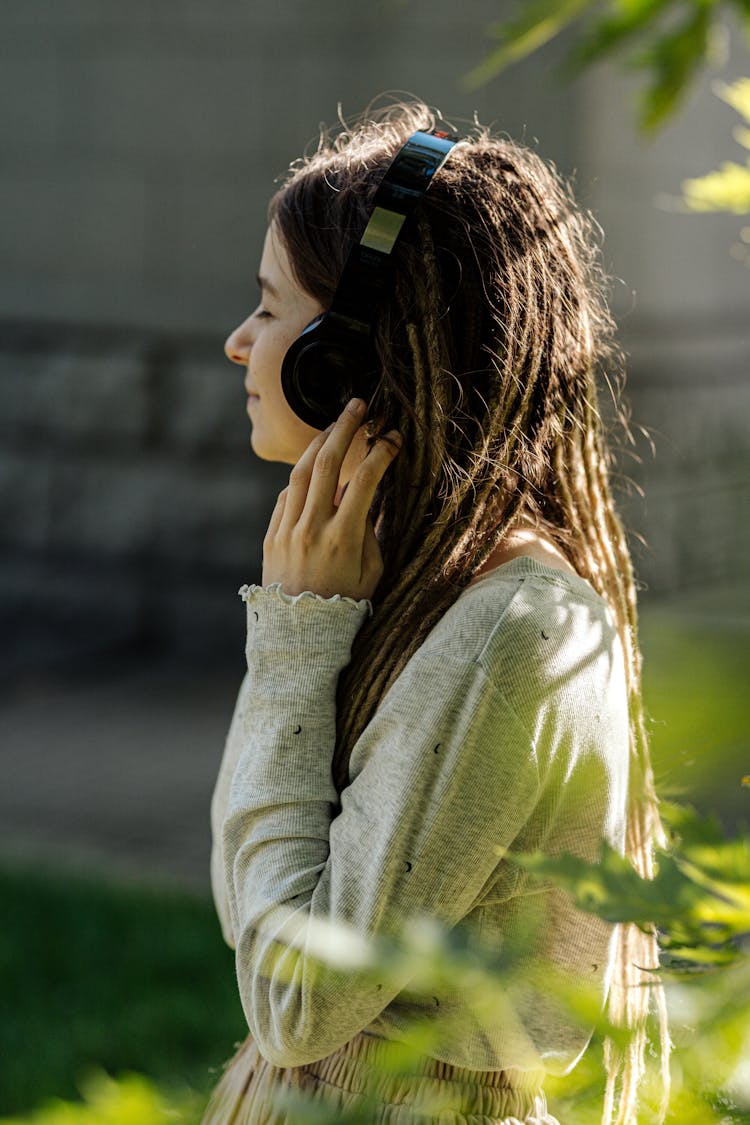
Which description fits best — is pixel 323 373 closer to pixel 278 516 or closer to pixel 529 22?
pixel 278 516

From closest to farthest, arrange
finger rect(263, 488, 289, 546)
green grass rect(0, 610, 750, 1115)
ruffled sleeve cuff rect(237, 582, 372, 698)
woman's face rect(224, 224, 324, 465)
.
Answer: ruffled sleeve cuff rect(237, 582, 372, 698) → finger rect(263, 488, 289, 546) → woman's face rect(224, 224, 324, 465) → green grass rect(0, 610, 750, 1115)

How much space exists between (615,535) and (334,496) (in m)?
0.41

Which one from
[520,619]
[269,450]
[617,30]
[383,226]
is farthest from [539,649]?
[617,30]

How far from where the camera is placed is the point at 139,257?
695 centimetres

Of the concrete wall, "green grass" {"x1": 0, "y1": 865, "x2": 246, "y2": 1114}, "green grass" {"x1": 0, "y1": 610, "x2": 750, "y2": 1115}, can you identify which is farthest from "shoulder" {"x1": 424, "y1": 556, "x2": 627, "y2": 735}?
A: the concrete wall

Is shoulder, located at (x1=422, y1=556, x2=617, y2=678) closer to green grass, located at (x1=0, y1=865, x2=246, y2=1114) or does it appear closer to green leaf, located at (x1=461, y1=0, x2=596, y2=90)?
green leaf, located at (x1=461, y1=0, x2=596, y2=90)

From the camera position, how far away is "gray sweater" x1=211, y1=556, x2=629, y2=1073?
131 cm

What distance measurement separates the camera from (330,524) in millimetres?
1574

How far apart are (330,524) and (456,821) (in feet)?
1.35

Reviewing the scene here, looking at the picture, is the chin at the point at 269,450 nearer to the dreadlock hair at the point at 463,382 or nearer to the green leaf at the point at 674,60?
the dreadlock hair at the point at 463,382

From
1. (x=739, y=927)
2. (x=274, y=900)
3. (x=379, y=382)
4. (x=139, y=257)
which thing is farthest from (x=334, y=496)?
(x=139, y=257)

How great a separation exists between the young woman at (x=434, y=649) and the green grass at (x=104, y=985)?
1894 millimetres

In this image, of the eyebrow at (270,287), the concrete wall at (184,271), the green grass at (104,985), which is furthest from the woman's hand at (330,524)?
the concrete wall at (184,271)

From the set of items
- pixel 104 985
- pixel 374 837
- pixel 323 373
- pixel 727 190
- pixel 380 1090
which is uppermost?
pixel 727 190
